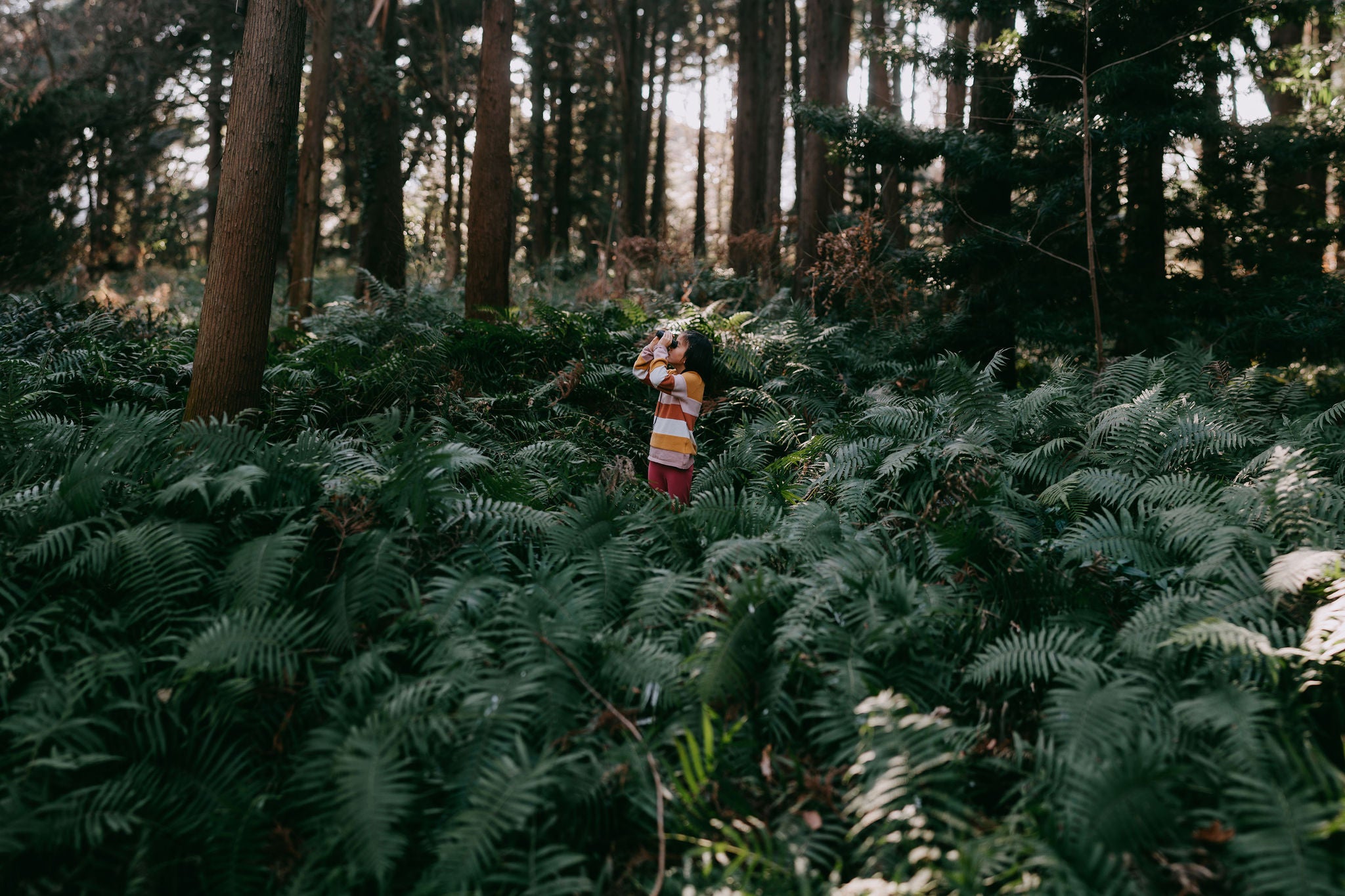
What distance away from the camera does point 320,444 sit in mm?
4688

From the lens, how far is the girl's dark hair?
546cm

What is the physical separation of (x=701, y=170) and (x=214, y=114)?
13.3 metres

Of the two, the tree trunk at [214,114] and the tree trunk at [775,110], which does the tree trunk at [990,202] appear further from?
the tree trunk at [214,114]

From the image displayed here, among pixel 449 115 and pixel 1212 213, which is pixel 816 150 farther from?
pixel 449 115

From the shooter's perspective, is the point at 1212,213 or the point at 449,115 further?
the point at 449,115

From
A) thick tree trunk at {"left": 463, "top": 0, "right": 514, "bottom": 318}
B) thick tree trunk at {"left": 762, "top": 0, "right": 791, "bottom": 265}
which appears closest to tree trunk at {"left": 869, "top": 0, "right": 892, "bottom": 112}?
thick tree trunk at {"left": 762, "top": 0, "right": 791, "bottom": 265}

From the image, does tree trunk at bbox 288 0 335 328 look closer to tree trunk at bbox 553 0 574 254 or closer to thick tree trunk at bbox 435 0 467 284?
thick tree trunk at bbox 435 0 467 284

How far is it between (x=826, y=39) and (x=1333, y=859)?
11.9 m

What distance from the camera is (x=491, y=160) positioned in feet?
27.9

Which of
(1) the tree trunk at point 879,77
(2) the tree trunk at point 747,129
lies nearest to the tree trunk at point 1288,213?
(1) the tree trunk at point 879,77

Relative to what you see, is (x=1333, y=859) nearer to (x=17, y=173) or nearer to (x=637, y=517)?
(x=637, y=517)

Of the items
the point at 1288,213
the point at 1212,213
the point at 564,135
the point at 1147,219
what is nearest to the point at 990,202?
the point at 1147,219

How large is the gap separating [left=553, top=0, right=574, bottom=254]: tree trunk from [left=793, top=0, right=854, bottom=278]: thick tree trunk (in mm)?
8916

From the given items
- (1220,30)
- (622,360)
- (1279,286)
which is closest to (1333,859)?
(622,360)
